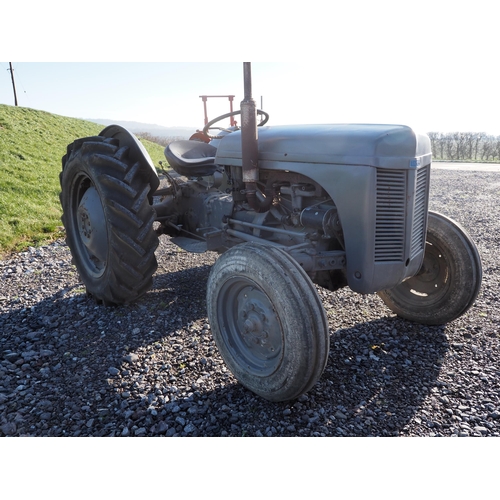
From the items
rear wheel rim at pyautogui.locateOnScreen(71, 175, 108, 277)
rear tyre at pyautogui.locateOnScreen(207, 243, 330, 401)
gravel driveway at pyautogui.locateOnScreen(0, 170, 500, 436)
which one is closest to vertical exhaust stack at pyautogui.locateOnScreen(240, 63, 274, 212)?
rear tyre at pyautogui.locateOnScreen(207, 243, 330, 401)

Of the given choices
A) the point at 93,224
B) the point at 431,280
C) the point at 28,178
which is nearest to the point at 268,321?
the point at 431,280

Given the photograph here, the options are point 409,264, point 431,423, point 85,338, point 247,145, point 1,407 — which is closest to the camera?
point 431,423

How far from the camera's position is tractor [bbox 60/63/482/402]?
2.66 m

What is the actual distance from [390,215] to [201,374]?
5.48 feet

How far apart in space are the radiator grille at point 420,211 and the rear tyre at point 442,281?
45 centimetres

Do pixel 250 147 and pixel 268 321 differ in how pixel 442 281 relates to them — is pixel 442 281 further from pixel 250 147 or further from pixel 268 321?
pixel 250 147

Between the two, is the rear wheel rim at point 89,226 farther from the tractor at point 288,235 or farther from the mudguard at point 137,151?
the mudguard at point 137,151

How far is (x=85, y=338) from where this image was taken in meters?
3.70

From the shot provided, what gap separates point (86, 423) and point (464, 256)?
115 inches

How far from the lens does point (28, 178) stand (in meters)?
9.74

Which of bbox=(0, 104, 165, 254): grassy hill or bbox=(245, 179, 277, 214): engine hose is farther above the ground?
bbox=(245, 179, 277, 214): engine hose

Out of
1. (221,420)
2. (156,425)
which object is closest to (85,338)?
(156,425)

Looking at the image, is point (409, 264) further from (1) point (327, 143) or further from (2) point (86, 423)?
(2) point (86, 423)

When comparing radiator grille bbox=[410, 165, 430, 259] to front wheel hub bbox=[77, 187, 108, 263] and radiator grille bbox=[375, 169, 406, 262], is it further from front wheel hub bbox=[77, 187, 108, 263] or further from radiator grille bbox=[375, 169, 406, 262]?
front wheel hub bbox=[77, 187, 108, 263]
